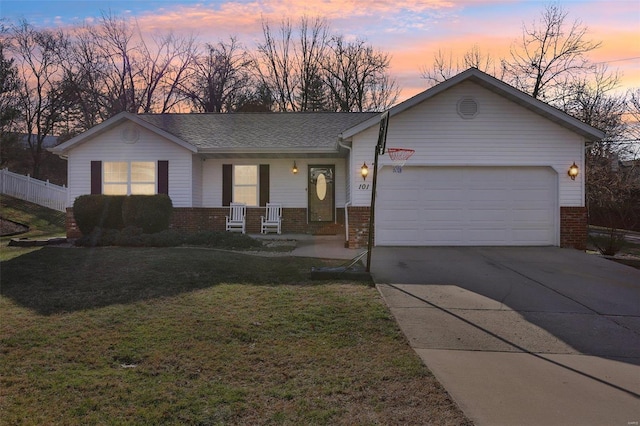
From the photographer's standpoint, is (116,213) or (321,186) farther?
(321,186)

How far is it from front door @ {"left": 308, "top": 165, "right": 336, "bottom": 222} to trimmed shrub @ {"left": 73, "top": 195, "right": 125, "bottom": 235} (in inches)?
247

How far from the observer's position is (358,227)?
37.2 ft

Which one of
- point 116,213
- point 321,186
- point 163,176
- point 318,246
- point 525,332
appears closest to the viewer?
point 525,332

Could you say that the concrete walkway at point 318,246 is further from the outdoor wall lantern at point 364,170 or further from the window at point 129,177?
the window at point 129,177

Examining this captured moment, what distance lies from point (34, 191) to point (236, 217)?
1288 centimetres

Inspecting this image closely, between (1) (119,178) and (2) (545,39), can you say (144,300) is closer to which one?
(1) (119,178)

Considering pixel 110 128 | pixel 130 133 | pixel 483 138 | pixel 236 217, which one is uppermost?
pixel 110 128

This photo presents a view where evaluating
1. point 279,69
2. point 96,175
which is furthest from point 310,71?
point 96,175

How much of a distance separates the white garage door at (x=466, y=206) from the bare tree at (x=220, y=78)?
2643 cm

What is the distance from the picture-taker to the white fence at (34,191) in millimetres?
21000

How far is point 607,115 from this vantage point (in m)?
23.1

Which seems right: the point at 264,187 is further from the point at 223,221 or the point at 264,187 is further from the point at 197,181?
the point at 197,181

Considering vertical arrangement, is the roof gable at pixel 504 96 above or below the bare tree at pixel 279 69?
below

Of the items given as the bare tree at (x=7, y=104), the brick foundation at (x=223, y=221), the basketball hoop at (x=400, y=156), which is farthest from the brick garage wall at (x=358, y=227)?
the bare tree at (x=7, y=104)
